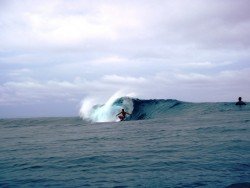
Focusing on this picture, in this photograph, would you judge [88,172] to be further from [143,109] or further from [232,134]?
[143,109]

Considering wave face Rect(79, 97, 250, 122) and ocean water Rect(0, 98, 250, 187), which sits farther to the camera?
wave face Rect(79, 97, 250, 122)

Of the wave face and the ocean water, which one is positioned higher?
the wave face

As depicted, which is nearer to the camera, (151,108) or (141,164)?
(141,164)

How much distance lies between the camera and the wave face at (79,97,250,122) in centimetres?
3044

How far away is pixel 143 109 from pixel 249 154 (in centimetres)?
2659

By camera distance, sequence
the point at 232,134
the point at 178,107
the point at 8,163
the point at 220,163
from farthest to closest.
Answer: the point at 178,107, the point at 232,134, the point at 8,163, the point at 220,163

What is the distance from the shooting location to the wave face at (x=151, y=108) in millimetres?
30438

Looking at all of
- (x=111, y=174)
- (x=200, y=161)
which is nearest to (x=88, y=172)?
(x=111, y=174)

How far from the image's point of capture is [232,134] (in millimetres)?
12945

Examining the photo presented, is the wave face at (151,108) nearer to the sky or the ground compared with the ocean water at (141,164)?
nearer to the sky

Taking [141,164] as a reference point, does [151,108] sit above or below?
above

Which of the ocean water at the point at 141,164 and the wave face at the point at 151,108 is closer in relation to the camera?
the ocean water at the point at 141,164

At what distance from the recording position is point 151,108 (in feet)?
116

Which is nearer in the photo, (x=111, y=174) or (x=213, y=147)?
(x=111, y=174)
